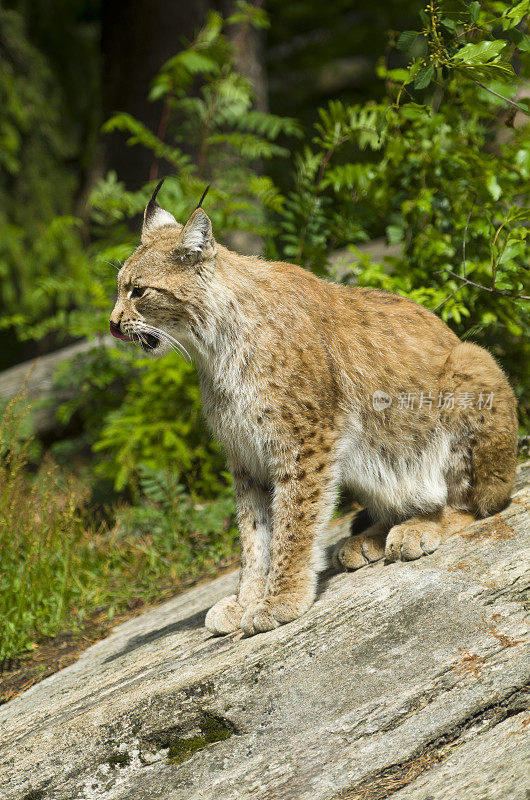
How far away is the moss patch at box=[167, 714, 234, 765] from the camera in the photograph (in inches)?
113

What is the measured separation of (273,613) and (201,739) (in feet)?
2.30

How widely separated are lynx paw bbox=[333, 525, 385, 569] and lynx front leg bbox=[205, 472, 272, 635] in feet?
1.26

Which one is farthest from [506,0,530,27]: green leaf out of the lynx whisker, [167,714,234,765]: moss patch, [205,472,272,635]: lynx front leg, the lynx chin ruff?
[167,714,234,765]: moss patch

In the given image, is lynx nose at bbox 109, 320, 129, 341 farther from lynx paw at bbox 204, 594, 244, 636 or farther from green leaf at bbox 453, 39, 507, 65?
green leaf at bbox 453, 39, 507, 65

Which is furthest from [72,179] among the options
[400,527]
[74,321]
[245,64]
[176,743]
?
[176,743]

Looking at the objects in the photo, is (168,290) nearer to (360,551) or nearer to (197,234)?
(197,234)

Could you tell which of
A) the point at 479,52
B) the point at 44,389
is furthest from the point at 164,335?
the point at 44,389

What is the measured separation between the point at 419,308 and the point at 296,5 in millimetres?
14548

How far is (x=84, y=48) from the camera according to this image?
11492mm

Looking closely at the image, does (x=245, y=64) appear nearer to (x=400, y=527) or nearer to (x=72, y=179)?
(x=72, y=179)

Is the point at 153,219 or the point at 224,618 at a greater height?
the point at 153,219

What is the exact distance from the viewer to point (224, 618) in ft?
12.0

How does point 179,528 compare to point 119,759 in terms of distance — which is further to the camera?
point 179,528

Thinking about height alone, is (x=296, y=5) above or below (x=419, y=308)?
above
